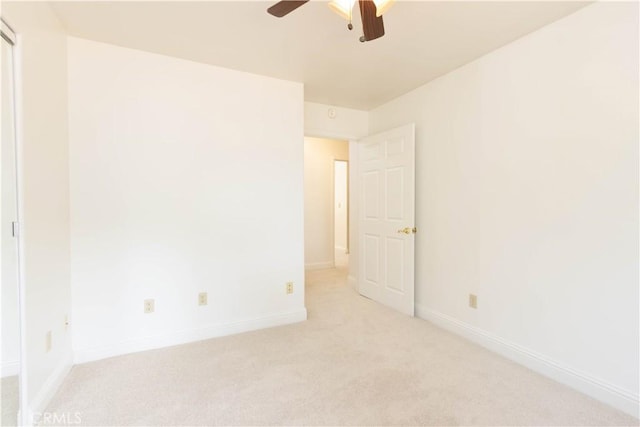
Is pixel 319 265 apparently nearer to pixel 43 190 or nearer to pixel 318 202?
pixel 318 202

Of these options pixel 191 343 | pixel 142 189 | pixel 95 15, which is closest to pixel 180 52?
pixel 95 15

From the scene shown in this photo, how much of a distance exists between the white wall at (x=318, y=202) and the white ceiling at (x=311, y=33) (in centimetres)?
240

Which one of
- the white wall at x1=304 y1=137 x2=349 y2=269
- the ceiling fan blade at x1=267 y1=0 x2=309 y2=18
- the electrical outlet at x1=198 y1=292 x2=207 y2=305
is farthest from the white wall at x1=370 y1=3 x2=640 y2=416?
the white wall at x1=304 y1=137 x2=349 y2=269

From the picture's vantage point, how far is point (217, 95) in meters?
2.62

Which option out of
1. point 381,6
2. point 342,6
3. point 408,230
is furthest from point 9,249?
point 408,230

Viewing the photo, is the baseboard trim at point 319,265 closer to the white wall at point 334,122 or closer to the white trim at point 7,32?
the white wall at point 334,122

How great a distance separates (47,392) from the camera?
5.66 feet

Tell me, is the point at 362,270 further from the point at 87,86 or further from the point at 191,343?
the point at 87,86

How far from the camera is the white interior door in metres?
3.09

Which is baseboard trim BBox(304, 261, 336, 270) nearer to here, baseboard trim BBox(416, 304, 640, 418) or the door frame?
baseboard trim BBox(416, 304, 640, 418)


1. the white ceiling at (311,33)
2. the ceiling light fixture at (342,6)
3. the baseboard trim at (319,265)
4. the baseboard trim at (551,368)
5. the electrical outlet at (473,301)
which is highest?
the white ceiling at (311,33)

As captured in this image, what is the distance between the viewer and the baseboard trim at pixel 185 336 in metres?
2.23

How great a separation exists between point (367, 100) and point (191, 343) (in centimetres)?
308

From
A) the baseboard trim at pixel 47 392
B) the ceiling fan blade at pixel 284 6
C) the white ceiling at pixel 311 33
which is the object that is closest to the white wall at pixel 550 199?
the white ceiling at pixel 311 33
